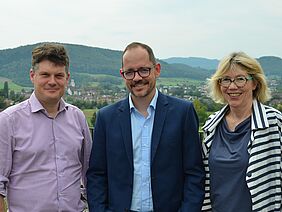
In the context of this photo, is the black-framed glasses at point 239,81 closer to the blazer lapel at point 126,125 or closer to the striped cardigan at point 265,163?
the striped cardigan at point 265,163

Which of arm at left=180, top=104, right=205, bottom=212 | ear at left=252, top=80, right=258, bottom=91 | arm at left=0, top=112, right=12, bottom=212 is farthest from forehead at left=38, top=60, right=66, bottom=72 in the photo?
ear at left=252, top=80, right=258, bottom=91

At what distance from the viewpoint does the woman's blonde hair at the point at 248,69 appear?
290cm

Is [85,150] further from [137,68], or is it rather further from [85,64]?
[85,64]

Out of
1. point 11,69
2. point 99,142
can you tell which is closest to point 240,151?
point 99,142

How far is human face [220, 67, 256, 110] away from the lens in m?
2.88

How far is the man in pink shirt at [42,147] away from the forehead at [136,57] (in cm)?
42

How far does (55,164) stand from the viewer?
9.28 ft

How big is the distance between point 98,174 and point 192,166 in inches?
26.5

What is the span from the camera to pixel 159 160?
2830 mm

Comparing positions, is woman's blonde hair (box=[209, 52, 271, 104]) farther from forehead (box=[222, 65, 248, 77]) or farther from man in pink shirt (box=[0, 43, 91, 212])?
man in pink shirt (box=[0, 43, 91, 212])

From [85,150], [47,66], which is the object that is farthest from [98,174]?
[47,66]

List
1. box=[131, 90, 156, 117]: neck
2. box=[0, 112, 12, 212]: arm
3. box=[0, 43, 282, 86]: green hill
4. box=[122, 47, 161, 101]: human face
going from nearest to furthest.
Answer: box=[0, 112, 12, 212]: arm
box=[122, 47, 161, 101]: human face
box=[131, 90, 156, 117]: neck
box=[0, 43, 282, 86]: green hill

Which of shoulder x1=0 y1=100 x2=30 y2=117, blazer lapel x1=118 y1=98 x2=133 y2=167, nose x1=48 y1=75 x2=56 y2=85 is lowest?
blazer lapel x1=118 y1=98 x2=133 y2=167

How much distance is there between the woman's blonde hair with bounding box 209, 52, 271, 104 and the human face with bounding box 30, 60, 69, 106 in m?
1.08
